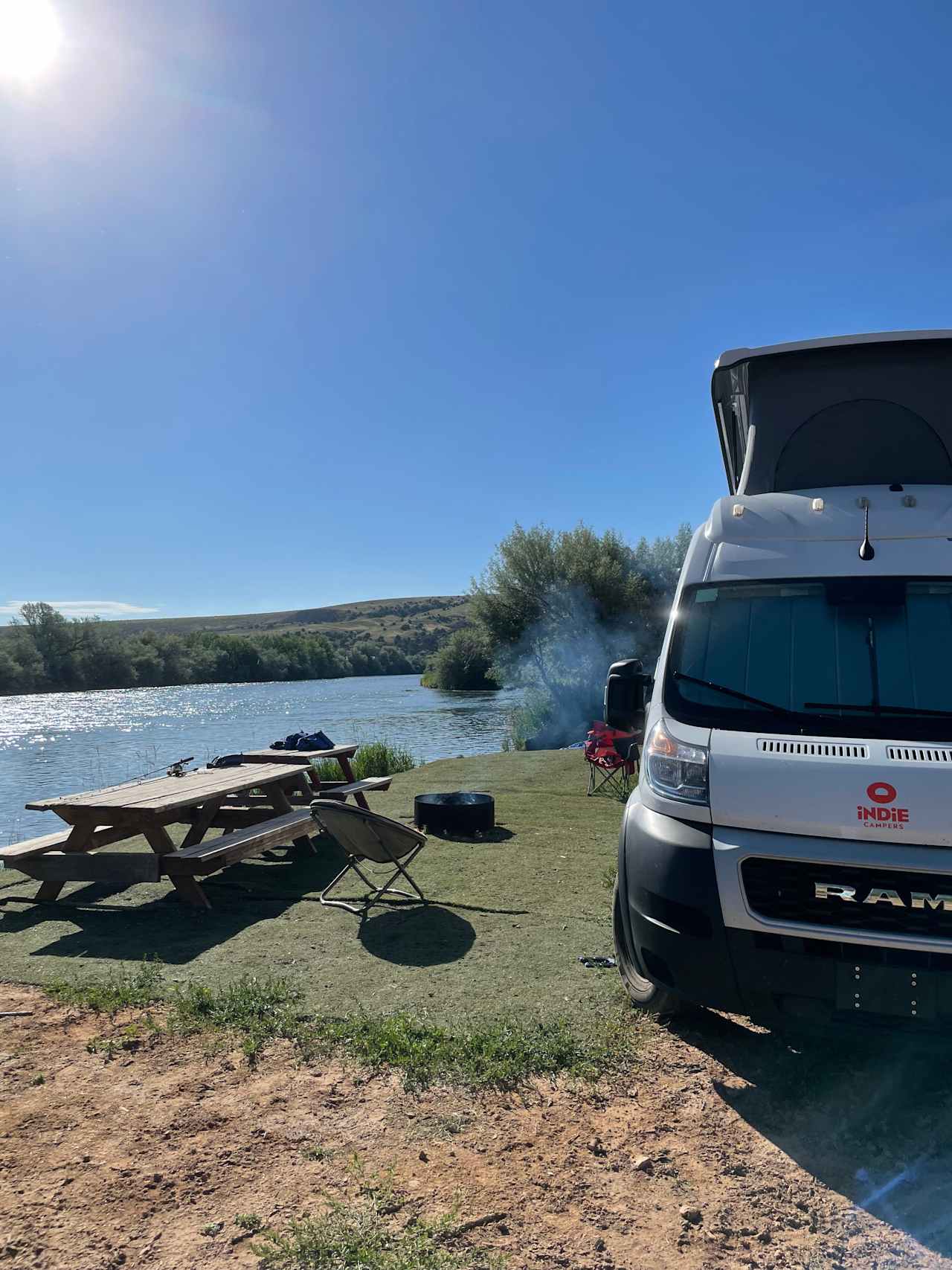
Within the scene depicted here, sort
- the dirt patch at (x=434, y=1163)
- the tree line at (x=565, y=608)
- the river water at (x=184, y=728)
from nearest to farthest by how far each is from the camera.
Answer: the dirt patch at (x=434, y=1163) → the river water at (x=184, y=728) → the tree line at (x=565, y=608)

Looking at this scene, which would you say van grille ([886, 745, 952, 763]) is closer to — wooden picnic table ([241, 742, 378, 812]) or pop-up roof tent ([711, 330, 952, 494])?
pop-up roof tent ([711, 330, 952, 494])

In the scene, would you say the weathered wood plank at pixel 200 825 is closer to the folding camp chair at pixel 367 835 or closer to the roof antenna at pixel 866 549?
the folding camp chair at pixel 367 835

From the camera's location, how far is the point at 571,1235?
243 centimetres

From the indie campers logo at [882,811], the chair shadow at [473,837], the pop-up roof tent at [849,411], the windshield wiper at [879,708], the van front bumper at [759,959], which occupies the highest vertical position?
the pop-up roof tent at [849,411]

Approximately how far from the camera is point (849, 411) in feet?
15.2

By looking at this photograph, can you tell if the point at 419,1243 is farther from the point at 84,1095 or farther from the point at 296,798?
the point at 296,798

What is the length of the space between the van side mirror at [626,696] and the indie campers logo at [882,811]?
4.60ft

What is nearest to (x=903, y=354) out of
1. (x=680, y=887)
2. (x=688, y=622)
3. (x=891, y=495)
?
(x=891, y=495)

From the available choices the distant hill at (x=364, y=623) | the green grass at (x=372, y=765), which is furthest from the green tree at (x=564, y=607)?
the distant hill at (x=364, y=623)

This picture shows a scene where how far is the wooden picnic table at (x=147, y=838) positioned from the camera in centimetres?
579

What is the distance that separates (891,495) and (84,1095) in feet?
14.5

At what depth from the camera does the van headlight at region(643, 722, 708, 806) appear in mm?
3158

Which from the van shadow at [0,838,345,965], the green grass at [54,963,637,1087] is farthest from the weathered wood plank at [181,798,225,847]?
the green grass at [54,963,637,1087]

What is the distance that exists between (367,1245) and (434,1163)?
47 cm
